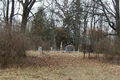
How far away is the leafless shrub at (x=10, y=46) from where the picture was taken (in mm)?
7652

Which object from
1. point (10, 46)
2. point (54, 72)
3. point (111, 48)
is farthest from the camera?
point (111, 48)

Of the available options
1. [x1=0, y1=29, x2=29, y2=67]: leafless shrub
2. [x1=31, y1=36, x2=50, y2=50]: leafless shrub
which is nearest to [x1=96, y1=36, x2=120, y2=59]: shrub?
[x1=31, y1=36, x2=50, y2=50]: leafless shrub

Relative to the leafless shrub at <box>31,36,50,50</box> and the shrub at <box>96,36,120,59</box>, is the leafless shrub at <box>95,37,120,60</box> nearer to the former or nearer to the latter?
the shrub at <box>96,36,120,59</box>

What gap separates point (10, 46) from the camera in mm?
7820

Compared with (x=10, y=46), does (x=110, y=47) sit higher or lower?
lower

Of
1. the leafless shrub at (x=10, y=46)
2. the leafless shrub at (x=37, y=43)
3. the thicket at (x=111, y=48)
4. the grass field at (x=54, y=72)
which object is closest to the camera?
the grass field at (x=54, y=72)

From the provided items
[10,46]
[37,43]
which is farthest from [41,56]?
[10,46]

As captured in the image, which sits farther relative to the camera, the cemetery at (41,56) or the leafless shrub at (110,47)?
the leafless shrub at (110,47)

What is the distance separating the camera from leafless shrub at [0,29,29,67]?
7.65m

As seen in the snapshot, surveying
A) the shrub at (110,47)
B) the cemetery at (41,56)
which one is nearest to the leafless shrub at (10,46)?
the cemetery at (41,56)

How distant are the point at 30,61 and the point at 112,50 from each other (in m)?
6.97

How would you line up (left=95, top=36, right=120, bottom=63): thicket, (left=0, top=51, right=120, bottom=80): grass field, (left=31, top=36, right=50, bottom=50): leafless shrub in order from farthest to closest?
(left=95, top=36, right=120, bottom=63): thicket
(left=31, top=36, right=50, bottom=50): leafless shrub
(left=0, top=51, right=120, bottom=80): grass field

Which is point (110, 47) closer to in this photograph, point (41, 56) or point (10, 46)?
point (41, 56)

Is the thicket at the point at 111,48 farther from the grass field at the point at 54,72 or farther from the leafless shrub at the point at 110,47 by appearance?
the grass field at the point at 54,72
